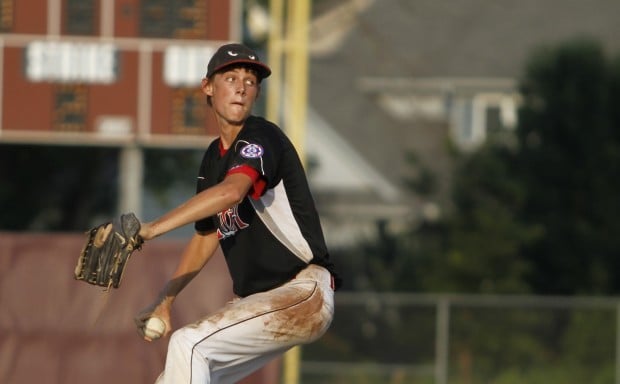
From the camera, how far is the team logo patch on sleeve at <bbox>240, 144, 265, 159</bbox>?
18.6ft

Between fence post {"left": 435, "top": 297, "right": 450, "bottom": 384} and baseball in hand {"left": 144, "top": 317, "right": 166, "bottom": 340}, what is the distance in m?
10.6

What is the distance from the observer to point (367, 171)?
30219 mm

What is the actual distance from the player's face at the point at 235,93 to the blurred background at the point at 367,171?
2.09 metres

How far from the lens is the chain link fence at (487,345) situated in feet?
55.0

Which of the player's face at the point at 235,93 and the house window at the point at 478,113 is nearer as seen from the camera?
the player's face at the point at 235,93

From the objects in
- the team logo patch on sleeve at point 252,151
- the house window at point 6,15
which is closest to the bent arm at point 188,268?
the team logo patch on sleeve at point 252,151

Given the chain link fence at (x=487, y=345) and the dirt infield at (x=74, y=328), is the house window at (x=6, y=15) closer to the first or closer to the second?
the dirt infield at (x=74, y=328)

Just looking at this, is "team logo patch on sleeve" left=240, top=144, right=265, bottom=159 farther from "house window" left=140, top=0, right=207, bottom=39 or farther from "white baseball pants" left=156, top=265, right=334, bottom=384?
"house window" left=140, top=0, right=207, bottom=39

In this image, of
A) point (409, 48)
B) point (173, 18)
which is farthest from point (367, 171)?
point (173, 18)

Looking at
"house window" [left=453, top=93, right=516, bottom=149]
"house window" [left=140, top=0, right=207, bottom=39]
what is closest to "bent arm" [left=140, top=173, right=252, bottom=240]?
"house window" [left=140, top=0, right=207, bottom=39]

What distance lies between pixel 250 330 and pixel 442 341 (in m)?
11.2

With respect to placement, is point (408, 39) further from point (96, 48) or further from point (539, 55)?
point (96, 48)

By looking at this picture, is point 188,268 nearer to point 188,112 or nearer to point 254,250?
point 254,250

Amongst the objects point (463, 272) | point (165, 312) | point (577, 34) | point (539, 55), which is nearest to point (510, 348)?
point (463, 272)
